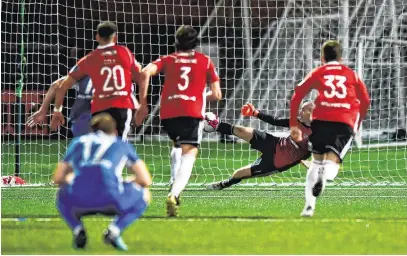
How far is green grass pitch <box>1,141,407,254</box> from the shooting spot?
8.83 m

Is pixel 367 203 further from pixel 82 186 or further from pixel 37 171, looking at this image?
pixel 37 171

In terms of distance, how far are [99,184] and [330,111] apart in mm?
3677

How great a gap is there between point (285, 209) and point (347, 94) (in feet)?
5.44

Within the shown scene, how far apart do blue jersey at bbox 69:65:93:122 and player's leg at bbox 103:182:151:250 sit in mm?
4121

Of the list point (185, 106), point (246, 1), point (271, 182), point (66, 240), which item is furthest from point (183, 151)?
point (246, 1)

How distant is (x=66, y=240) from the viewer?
924 centimetres

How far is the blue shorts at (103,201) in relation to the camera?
8.40 m

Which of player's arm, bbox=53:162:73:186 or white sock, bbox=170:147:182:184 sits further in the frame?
white sock, bbox=170:147:182:184

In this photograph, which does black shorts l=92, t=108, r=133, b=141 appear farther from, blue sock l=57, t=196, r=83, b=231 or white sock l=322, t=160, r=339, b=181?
blue sock l=57, t=196, r=83, b=231

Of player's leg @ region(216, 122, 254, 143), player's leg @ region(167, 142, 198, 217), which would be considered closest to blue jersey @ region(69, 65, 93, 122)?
player's leg @ region(167, 142, 198, 217)

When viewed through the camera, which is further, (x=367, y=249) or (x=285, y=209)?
(x=285, y=209)

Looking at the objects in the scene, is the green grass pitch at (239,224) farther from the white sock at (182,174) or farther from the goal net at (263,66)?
the goal net at (263,66)

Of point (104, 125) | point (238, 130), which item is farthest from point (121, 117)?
point (238, 130)

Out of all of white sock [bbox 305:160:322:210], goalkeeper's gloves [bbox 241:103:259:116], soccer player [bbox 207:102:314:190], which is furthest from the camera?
soccer player [bbox 207:102:314:190]
